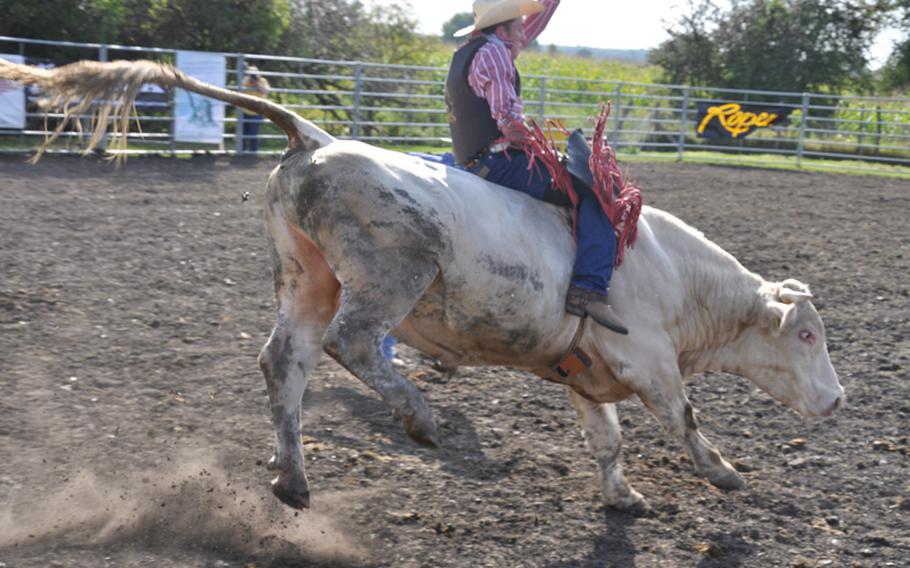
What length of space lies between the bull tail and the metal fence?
441 inches

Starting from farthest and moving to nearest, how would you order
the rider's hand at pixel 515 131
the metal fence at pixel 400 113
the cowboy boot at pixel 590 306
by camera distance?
the metal fence at pixel 400 113, the rider's hand at pixel 515 131, the cowboy boot at pixel 590 306

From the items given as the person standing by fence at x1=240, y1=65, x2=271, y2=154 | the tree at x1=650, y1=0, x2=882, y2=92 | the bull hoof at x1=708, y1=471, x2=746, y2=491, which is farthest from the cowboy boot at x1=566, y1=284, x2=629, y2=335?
the tree at x1=650, y1=0, x2=882, y2=92

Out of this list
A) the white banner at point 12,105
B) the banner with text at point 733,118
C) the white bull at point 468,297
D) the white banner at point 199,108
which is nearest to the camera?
the white bull at point 468,297

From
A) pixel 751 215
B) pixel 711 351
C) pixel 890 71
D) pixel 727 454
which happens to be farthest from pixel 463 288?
pixel 890 71

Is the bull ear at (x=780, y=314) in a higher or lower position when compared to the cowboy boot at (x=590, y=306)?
lower

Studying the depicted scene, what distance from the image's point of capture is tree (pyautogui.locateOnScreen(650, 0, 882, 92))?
31.7 meters

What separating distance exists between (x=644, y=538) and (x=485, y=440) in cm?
117

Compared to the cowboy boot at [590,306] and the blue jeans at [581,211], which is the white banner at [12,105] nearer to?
the blue jeans at [581,211]

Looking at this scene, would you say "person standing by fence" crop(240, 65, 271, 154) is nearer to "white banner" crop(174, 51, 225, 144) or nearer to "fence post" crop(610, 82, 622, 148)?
"white banner" crop(174, 51, 225, 144)

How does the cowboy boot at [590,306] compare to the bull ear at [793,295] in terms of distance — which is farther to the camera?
the bull ear at [793,295]

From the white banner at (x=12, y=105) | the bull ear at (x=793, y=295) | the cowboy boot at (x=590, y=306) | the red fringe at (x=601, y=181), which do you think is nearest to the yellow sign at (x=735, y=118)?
the white banner at (x=12, y=105)

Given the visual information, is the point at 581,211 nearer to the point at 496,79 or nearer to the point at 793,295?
the point at 496,79

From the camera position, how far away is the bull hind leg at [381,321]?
363cm

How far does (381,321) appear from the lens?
3729 mm
